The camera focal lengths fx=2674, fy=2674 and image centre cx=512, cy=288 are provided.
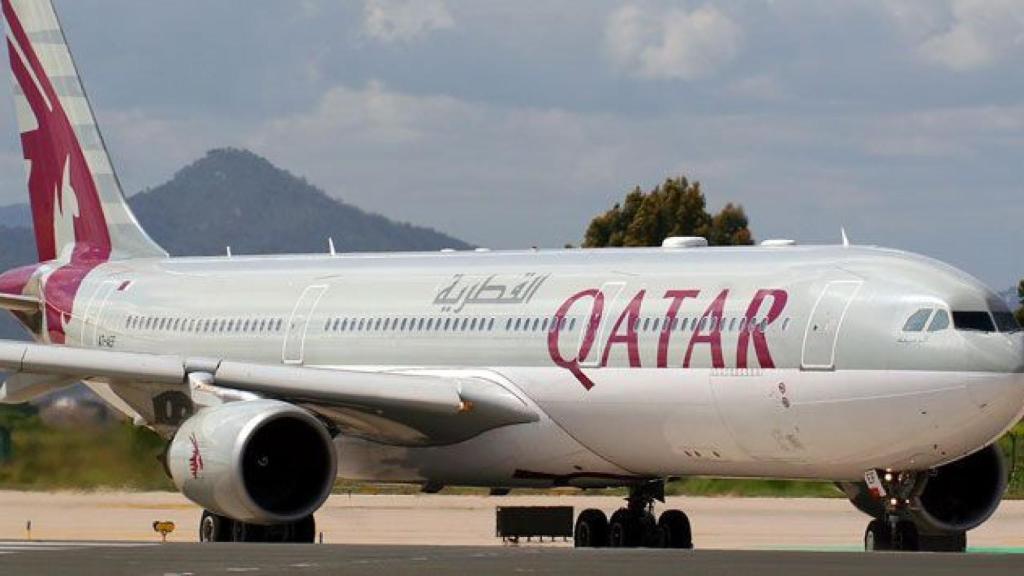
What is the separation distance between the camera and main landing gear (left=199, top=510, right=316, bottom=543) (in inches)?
1281

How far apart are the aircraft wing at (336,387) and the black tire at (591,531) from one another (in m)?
2.72

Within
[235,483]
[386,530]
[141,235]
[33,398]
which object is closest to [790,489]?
[386,530]

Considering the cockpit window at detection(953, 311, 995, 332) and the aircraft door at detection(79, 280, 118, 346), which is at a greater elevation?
the aircraft door at detection(79, 280, 118, 346)

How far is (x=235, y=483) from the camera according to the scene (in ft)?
101

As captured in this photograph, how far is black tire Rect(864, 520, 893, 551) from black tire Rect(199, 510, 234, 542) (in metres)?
7.86

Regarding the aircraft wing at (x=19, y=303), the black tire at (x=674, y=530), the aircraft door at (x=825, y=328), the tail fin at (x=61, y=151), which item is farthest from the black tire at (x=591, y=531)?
the aircraft wing at (x=19, y=303)

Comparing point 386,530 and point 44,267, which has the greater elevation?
point 44,267

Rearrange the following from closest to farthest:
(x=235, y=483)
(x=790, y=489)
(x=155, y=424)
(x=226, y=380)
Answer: (x=235, y=483) < (x=226, y=380) < (x=155, y=424) < (x=790, y=489)

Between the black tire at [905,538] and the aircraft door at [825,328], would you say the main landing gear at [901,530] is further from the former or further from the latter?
the aircraft door at [825,328]

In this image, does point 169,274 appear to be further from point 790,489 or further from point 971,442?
point 790,489

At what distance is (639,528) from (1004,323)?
7212 mm

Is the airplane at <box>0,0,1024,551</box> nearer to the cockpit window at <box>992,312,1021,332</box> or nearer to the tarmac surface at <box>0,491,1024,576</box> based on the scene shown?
the cockpit window at <box>992,312,1021,332</box>

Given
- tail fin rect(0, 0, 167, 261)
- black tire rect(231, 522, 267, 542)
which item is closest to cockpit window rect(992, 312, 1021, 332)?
black tire rect(231, 522, 267, 542)

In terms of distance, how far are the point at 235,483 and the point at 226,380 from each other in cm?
230
